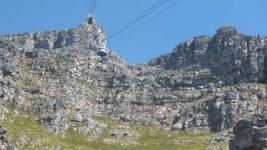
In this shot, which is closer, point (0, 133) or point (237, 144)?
point (237, 144)

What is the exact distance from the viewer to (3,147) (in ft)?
411

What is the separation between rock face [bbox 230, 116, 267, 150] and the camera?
89938 mm

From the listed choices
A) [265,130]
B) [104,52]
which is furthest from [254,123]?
[104,52]

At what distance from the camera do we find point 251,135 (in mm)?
91688

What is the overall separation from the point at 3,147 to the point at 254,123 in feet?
171

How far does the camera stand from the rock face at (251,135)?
295ft

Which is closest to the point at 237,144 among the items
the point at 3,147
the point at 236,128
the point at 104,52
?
the point at 236,128

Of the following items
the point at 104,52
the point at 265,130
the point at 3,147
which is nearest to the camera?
the point at 265,130

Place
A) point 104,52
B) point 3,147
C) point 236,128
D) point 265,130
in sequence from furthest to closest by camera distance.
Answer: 1. point 3,147
2. point 104,52
3. point 236,128
4. point 265,130

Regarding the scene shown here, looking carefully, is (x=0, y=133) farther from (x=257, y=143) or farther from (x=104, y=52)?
(x=257, y=143)

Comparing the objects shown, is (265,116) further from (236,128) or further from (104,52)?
(104,52)

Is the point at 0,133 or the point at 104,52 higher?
the point at 104,52

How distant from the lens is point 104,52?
107 metres

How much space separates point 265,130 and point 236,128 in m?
7.03
